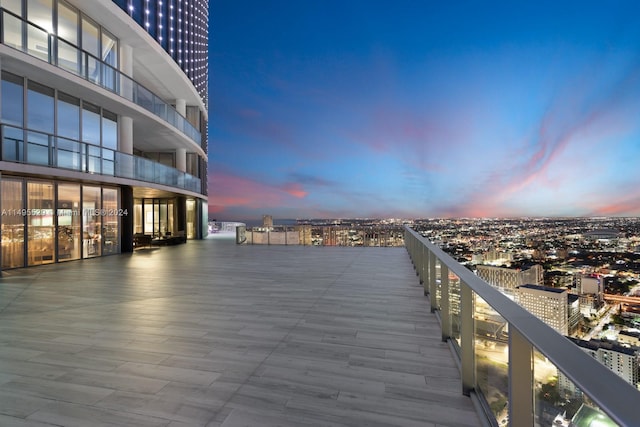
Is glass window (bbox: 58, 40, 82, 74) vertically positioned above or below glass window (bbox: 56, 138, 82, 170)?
above

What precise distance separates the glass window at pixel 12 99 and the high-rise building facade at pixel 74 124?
3cm

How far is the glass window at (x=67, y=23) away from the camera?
32.4 feet

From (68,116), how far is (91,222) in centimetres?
368

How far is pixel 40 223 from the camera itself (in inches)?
373

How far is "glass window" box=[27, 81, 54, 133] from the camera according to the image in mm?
9098

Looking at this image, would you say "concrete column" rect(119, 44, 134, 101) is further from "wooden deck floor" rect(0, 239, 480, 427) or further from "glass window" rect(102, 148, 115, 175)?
"wooden deck floor" rect(0, 239, 480, 427)

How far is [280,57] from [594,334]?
1629 inches

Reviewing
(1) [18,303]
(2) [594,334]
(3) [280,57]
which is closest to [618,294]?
(2) [594,334]

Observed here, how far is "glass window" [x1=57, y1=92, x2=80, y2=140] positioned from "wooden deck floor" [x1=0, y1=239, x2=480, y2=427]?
619 centimetres

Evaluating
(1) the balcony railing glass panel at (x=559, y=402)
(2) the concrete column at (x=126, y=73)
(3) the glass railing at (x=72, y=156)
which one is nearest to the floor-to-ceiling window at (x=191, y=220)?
(3) the glass railing at (x=72, y=156)

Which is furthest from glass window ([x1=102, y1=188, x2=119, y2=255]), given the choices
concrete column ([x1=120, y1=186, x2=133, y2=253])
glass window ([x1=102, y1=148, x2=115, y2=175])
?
glass window ([x1=102, y1=148, x2=115, y2=175])

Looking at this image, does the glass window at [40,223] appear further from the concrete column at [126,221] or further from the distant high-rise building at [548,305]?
the distant high-rise building at [548,305]

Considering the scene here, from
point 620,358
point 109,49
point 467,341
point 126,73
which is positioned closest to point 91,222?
point 126,73

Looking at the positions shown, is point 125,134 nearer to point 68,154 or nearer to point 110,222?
point 68,154
